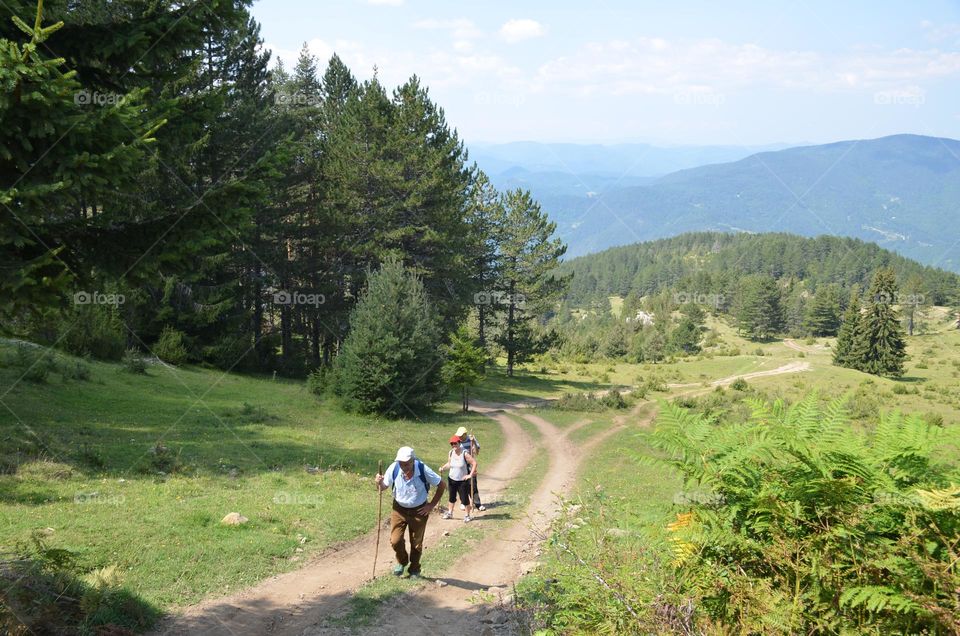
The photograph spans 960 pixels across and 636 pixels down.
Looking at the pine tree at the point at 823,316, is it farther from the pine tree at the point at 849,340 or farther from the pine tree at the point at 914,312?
the pine tree at the point at 849,340

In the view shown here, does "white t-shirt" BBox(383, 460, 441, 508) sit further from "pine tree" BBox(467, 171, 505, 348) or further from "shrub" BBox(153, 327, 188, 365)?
"pine tree" BBox(467, 171, 505, 348)

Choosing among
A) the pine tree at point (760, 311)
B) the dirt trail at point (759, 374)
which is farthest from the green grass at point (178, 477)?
the pine tree at point (760, 311)

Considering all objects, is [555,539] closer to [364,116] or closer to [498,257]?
[364,116]

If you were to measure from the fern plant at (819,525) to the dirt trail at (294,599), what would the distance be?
582 cm

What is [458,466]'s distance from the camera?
13.0 metres

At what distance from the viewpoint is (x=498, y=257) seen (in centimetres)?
4788

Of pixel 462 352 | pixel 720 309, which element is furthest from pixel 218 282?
pixel 720 309

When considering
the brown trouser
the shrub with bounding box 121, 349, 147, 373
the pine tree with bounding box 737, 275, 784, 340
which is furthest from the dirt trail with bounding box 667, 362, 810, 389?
the pine tree with bounding box 737, 275, 784, 340

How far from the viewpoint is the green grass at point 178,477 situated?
8.90 meters

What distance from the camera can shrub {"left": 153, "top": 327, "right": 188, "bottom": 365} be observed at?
31.2 meters

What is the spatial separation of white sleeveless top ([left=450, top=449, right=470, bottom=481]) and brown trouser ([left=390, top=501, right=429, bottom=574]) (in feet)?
12.2

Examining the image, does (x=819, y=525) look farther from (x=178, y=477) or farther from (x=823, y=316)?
(x=823, y=316)

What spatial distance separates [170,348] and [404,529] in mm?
26926

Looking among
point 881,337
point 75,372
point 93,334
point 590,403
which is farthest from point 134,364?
point 881,337
